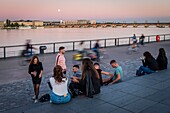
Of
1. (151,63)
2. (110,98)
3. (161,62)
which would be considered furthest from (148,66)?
(110,98)

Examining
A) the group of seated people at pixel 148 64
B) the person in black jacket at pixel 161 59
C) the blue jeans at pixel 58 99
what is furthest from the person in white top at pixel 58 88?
the person in black jacket at pixel 161 59

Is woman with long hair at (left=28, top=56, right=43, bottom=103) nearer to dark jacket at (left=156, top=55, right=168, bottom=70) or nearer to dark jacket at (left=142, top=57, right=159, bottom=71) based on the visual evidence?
dark jacket at (left=142, top=57, right=159, bottom=71)

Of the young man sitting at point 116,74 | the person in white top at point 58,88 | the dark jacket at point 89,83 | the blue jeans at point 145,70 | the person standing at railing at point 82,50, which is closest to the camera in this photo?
the person in white top at point 58,88

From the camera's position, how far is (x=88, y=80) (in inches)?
260

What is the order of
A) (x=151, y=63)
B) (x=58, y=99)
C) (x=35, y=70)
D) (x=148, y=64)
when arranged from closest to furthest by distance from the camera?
(x=58, y=99), (x=35, y=70), (x=151, y=63), (x=148, y=64)

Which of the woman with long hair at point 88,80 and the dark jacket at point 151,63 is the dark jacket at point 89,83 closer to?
the woman with long hair at point 88,80

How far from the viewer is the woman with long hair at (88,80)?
260 inches

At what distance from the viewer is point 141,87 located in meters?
7.86

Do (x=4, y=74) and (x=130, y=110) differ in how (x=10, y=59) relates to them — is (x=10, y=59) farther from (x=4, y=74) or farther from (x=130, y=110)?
(x=130, y=110)

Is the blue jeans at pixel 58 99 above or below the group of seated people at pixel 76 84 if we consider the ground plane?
below

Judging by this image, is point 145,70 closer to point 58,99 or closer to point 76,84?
point 76,84

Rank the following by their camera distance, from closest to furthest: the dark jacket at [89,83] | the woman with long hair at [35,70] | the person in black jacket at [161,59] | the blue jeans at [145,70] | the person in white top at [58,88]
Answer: the person in white top at [58,88] < the dark jacket at [89,83] < the woman with long hair at [35,70] < the blue jeans at [145,70] < the person in black jacket at [161,59]

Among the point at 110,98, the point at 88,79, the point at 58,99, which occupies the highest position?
the point at 88,79

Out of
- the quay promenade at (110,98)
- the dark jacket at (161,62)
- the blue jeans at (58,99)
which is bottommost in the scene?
the quay promenade at (110,98)
